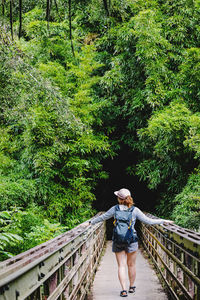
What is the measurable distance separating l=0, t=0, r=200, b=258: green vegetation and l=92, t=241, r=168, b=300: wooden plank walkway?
1.30m

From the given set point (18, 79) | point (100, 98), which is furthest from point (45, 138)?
point (100, 98)

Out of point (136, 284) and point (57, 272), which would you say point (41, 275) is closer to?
point (57, 272)

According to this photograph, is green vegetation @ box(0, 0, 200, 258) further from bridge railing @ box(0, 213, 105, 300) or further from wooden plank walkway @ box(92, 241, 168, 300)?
bridge railing @ box(0, 213, 105, 300)

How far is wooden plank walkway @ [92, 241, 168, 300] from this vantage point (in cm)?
366

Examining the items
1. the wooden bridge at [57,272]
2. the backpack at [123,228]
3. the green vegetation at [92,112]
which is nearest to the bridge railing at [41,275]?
the wooden bridge at [57,272]

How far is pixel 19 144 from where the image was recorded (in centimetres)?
Answer: 879

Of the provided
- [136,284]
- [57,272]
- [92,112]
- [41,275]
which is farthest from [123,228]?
[92,112]

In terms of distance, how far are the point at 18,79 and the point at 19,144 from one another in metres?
3.19

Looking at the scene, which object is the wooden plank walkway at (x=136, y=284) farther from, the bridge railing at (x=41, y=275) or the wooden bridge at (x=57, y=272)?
the bridge railing at (x=41, y=275)

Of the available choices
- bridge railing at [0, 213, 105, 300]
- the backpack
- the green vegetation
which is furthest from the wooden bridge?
the green vegetation

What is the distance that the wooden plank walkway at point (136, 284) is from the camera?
3.66 meters

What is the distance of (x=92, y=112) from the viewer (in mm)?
9711

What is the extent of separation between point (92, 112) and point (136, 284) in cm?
628

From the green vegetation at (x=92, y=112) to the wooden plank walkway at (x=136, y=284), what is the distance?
130 centimetres
